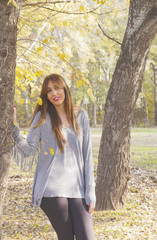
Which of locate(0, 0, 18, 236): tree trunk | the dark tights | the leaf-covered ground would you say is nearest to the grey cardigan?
the dark tights

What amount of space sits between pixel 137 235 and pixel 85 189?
224 cm

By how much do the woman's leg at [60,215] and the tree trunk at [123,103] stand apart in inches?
110

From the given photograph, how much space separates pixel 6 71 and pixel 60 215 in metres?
1.24

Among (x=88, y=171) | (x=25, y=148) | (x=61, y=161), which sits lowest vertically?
(x=88, y=171)

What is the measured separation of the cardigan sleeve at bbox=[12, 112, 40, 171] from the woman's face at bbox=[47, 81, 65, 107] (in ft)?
0.99

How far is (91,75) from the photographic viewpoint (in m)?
33.9

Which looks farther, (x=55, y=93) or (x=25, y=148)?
(x=55, y=93)

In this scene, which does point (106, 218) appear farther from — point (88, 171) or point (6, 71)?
point (6, 71)

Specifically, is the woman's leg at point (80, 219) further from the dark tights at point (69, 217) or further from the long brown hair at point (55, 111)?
the long brown hair at point (55, 111)

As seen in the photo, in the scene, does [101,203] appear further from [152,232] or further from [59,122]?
[59,122]

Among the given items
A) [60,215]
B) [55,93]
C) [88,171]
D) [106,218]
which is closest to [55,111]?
[55,93]

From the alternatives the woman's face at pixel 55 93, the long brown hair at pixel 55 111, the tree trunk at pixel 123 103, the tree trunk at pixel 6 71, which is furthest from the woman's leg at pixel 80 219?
the tree trunk at pixel 123 103

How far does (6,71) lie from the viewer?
88.3 inches

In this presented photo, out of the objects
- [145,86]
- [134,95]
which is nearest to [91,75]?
[145,86]
